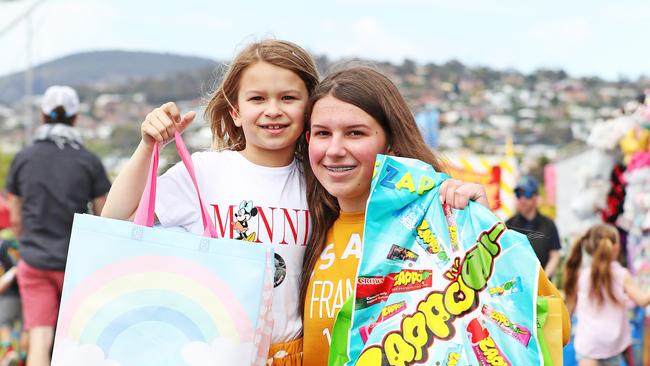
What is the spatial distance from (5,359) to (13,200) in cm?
131

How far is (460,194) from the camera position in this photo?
232 centimetres

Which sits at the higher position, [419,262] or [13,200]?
[13,200]

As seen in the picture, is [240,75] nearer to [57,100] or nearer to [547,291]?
[547,291]

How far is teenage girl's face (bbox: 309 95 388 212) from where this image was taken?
8.47 feet

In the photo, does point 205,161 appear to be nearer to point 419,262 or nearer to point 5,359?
point 419,262

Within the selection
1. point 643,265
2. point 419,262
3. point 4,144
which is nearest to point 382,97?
point 419,262

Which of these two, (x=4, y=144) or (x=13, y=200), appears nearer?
(x=13, y=200)

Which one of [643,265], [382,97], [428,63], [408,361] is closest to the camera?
[408,361]

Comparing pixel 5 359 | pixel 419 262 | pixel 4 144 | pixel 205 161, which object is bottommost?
pixel 5 359

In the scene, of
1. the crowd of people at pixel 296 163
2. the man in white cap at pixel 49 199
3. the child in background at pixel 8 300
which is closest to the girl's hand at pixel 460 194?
the crowd of people at pixel 296 163

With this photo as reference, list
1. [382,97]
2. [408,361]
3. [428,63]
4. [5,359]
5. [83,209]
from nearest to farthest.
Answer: [408,361], [382,97], [83,209], [5,359], [428,63]

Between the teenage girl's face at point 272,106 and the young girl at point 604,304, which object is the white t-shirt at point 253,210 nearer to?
the teenage girl's face at point 272,106

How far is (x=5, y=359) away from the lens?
664cm

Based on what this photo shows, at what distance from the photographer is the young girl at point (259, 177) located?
265 cm
